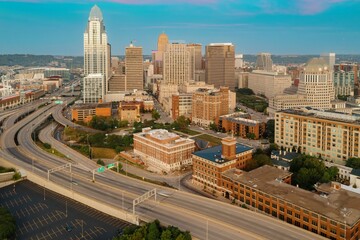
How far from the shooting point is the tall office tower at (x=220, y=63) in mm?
84812

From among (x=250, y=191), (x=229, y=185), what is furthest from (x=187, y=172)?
(x=250, y=191)

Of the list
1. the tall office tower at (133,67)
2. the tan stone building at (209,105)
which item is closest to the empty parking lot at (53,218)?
the tan stone building at (209,105)

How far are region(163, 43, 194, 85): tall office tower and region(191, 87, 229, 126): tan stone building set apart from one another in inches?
1121

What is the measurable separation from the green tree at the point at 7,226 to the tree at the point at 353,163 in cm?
2509

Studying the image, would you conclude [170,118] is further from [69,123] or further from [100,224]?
[100,224]

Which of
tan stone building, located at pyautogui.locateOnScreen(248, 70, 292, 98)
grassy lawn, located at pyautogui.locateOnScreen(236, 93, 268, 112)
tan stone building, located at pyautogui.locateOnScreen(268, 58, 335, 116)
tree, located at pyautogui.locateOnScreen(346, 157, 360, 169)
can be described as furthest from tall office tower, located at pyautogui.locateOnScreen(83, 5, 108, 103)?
tree, located at pyautogui.locateOnScreen(346, 157, 360, 169)

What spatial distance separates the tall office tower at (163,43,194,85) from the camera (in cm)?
7938

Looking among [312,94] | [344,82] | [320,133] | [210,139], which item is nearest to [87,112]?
[210,139]

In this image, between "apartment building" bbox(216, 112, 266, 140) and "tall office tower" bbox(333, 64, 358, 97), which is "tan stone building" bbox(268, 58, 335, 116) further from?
"tall office tower" bbox(333, 64, 358, 97)

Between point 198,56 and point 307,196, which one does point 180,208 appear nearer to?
point 307,196

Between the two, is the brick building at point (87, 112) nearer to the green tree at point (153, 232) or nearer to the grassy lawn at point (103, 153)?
the grassy lawn at point (103, 153)

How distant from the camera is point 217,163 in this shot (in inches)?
1040

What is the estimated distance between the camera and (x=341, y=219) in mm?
18438

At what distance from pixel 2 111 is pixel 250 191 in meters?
54.5
